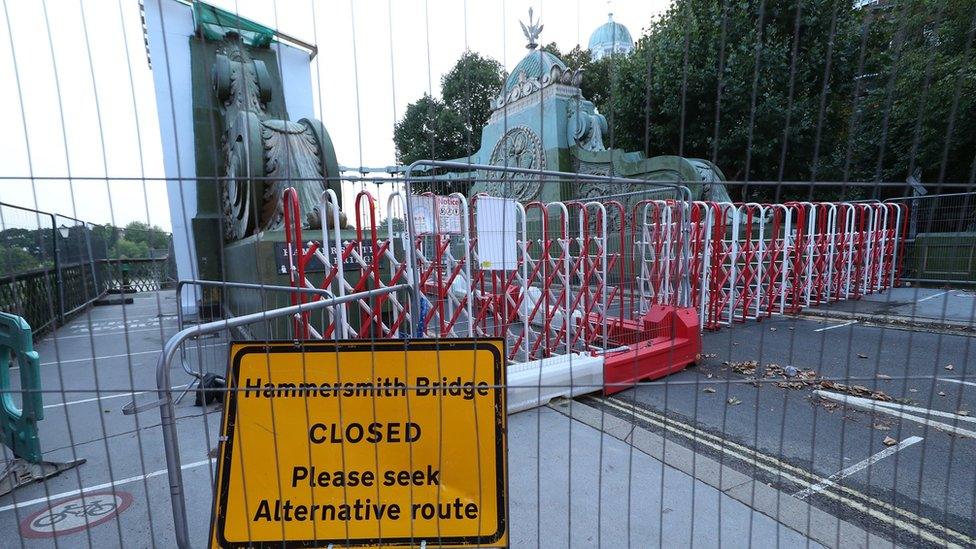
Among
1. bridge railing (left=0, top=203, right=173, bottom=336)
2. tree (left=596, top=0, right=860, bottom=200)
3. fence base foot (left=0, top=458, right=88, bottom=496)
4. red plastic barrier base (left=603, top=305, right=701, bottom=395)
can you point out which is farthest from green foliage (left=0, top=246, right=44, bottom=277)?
tree (left=596, top=0, right=860, bottom=200)

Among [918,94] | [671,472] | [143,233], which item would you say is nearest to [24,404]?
[143,233]

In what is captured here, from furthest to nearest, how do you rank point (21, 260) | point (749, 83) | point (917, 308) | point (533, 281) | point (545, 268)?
point (749, 83) → point (917, 308) → point (533, 281) → point (545, 268) → point (21, 260)

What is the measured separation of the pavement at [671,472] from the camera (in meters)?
2.39

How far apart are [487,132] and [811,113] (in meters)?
9.00

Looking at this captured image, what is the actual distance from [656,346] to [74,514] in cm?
471

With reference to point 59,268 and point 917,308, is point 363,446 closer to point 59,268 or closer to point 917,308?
point 59,268

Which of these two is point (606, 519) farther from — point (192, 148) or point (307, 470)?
point (192, 148)

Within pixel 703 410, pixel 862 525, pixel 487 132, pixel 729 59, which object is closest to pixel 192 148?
pixel 487 132

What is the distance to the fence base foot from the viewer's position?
9.40 ft

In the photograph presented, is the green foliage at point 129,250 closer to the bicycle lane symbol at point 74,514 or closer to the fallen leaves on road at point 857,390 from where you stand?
the bicycle lane symbol at point 74,514

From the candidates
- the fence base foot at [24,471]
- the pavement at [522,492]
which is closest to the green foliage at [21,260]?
the pavement at [522,492]

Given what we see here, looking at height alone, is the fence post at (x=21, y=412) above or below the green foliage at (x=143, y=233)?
below

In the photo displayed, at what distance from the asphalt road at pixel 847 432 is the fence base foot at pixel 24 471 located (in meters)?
3.88

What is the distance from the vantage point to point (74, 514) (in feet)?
8.77
